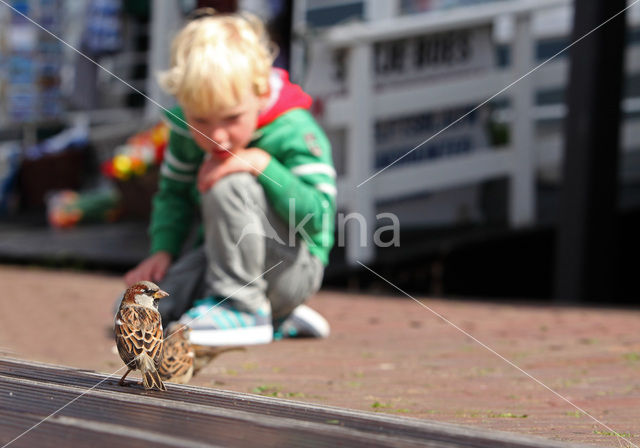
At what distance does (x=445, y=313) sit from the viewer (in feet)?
14.1

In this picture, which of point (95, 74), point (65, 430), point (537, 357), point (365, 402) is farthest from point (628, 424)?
point (95, 74)

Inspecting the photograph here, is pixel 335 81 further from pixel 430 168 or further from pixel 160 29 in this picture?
pixel 160 29

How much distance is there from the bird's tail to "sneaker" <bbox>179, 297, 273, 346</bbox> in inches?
41.5

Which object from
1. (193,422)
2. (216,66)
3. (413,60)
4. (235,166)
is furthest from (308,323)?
(413,60)

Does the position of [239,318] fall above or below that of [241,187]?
below

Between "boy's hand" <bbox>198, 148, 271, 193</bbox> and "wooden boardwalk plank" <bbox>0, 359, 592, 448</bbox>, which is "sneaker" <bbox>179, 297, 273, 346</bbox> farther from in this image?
"wooden boardwalk plank" <bbox>0, 359, 592, 448</bbox>

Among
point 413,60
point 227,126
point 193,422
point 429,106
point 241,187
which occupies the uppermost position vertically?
point 413,60

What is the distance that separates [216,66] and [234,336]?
86 cm

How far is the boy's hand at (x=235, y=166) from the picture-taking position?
3.05 m

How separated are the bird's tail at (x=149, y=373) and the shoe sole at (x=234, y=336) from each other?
40.3 inches

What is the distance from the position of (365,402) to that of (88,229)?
5099mm

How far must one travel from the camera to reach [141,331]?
1838 mm

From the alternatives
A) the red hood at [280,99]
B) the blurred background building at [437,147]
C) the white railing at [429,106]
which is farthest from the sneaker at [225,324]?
the white railing at [429,106]

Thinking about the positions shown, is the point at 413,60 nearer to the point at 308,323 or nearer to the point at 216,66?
the point at 308,323
